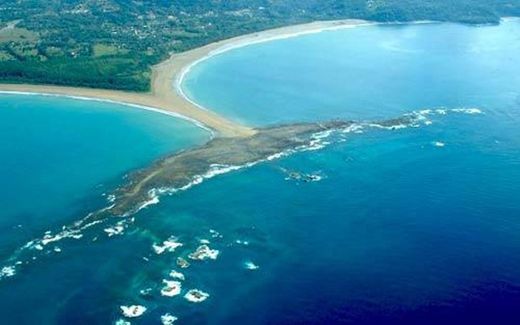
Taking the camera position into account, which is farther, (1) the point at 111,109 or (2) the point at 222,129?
(1) the point at 111,109

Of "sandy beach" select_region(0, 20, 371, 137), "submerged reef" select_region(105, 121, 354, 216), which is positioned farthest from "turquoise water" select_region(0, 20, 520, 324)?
"sandy beach" select_region(0, 20, 371, 137)

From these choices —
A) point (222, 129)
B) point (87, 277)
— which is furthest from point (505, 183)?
point (87, 277)

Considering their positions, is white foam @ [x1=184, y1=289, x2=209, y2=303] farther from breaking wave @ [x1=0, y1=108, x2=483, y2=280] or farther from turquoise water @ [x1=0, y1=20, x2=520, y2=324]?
breaking wave @ [x1=0, y1=108, x2=483, y2=280]

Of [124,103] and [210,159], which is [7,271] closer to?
[210,159]

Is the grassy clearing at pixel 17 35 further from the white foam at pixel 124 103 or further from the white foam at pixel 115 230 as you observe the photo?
the white foam at pixel 115 230

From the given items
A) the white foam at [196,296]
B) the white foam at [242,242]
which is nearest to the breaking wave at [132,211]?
the white foam at [242,242]

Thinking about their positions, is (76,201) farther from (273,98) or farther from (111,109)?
(273,98)

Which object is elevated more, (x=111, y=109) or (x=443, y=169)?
(x=111, y=109)
